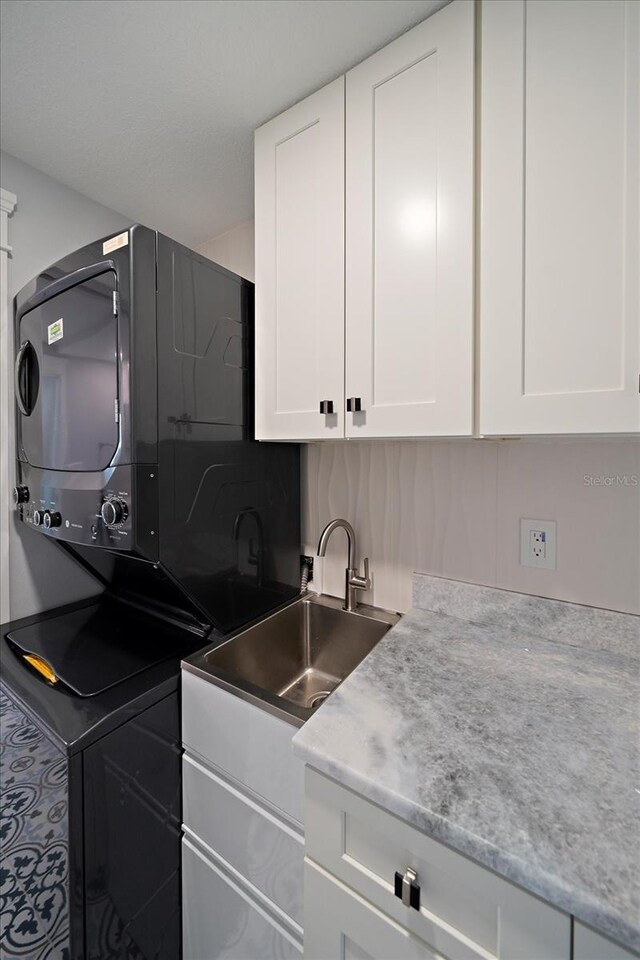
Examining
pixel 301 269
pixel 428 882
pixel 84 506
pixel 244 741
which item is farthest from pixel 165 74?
pixel 428 882

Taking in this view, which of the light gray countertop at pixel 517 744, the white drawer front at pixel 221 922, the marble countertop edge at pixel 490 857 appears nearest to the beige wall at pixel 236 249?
the light gray countertop at pixel 517 744

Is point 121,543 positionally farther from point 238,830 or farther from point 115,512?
point 238,830

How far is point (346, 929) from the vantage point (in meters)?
0.75

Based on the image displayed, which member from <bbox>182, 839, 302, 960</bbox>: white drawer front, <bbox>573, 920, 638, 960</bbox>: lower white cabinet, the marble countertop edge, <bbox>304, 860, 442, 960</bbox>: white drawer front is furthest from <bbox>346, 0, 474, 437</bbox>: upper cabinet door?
<bbox>182, 839, 302, 960</bbox>: white drawer front

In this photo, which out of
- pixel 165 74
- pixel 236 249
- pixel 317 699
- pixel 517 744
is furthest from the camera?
pixel 236 249

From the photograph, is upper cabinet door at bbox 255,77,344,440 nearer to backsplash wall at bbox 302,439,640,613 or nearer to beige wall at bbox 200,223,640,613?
beige wall at bbox 200,223,640,613

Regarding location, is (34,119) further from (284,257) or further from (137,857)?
(137,857)

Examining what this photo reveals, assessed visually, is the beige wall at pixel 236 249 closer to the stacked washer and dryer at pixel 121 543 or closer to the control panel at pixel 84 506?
the stacked washer and dryer at pixel 121 543

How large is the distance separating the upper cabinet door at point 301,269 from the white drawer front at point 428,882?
2.94 feet

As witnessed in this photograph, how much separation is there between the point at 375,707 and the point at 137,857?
33.4 inches

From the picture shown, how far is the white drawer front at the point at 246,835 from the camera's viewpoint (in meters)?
0.99

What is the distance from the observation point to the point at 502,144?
0.92 meters

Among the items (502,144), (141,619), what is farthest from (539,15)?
(141,619)

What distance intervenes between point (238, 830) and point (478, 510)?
1172 millimetres
